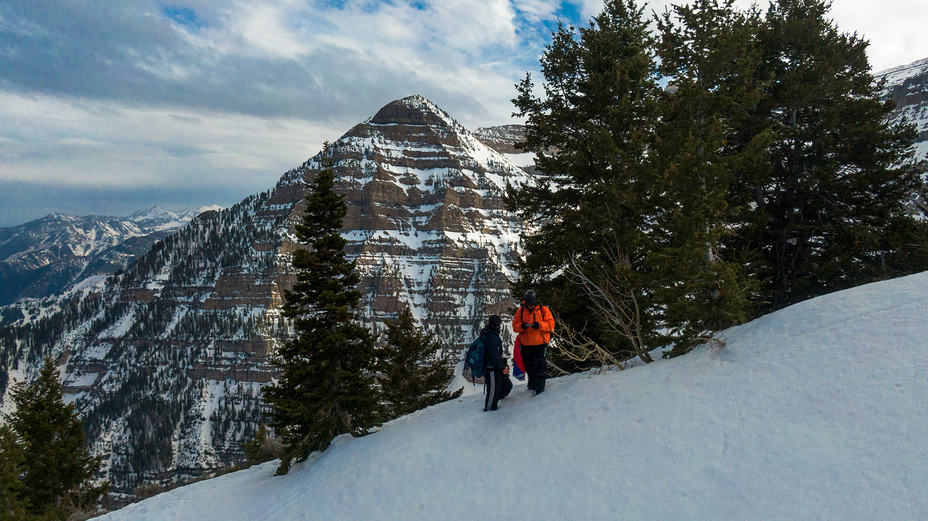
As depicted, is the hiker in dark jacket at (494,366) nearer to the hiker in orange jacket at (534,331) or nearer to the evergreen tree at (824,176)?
the hiker in orange jacket at (534,331)

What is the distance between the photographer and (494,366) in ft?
30.4

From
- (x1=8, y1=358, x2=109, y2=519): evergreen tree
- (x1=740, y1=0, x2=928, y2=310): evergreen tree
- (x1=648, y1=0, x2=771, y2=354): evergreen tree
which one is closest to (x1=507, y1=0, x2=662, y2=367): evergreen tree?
(x1=648, y1=0, x2=771, y2=354): evergreen tree

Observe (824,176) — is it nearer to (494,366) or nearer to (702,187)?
(702,187)

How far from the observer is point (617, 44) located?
13812mm

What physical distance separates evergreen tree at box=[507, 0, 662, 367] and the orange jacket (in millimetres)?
2199

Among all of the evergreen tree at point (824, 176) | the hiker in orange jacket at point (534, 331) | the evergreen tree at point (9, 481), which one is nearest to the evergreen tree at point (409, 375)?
the evergreen tree at point (9, 481)

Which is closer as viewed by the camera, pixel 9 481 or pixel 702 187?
pixel 702 187

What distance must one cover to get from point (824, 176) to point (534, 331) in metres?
13.2

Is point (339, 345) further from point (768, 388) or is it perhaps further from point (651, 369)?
point (768, 388)

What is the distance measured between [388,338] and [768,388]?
1810cm

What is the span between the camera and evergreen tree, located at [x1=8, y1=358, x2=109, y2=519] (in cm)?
1906

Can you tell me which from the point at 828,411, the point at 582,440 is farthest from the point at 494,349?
the point at 828,411

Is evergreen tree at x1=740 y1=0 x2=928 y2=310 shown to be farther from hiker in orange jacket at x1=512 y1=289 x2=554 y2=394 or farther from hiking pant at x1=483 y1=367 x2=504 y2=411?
hiking pant at x1=483 y1=367 x2=504 y2=411

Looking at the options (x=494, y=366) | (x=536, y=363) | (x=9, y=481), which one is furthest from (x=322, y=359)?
(x=9, y=481)
